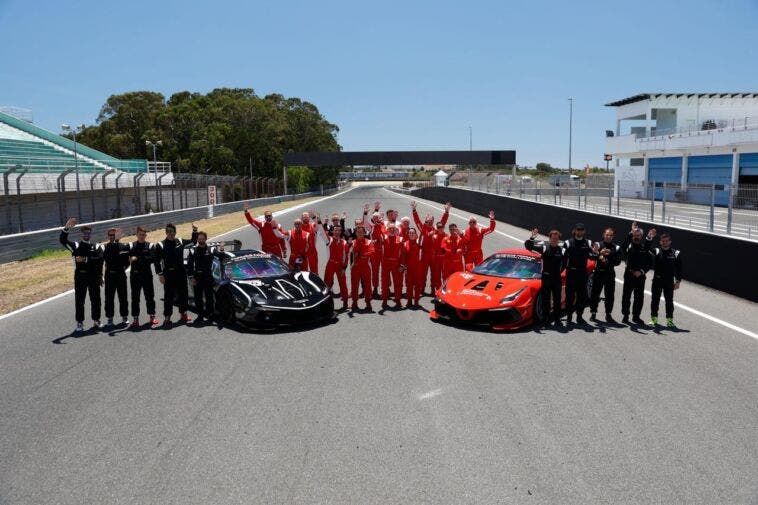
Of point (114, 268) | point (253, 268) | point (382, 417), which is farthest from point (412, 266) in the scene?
point (382, 417)

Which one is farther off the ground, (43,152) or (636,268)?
(43,152)

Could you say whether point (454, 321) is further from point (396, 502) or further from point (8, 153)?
point (8, 153)

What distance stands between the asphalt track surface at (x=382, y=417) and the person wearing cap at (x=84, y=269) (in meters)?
0.56

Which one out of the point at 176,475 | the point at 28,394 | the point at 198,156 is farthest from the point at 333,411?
the point at 198,156

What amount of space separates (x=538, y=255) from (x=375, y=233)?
117 inches

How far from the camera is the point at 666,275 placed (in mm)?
8805

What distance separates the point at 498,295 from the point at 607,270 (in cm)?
189

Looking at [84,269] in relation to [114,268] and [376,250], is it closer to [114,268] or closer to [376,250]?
[114,268]

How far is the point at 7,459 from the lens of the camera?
4.61 meters

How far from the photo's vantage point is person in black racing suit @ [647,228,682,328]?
28.6 feet

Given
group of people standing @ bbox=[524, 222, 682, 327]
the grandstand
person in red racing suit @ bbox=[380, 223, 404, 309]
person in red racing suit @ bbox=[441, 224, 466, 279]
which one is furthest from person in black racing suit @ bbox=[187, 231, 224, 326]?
the grandstand

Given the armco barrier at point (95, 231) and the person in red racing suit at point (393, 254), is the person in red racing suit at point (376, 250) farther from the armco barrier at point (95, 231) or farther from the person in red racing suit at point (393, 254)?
the armco barrier at point (95, 231)

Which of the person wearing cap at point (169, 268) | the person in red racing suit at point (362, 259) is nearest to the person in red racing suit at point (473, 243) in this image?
the person in red racing suit at point (362, 259)

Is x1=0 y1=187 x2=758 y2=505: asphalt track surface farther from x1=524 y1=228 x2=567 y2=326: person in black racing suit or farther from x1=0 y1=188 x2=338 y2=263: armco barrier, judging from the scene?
x1=0 y1=188 x2=338 y2=263: armco barrier
